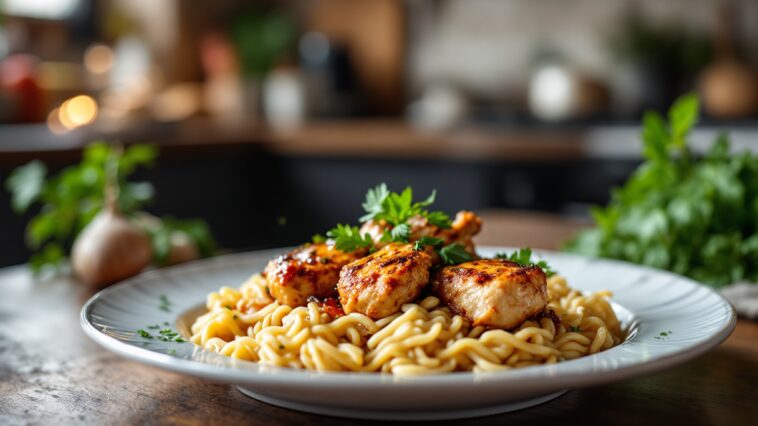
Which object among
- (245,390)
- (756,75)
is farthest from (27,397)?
(756,75)

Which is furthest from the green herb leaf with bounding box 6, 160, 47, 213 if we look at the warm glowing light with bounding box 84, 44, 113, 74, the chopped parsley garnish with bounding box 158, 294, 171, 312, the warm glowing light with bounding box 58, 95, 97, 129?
the warm glowing light with bounding box 84, 44, 113, 74

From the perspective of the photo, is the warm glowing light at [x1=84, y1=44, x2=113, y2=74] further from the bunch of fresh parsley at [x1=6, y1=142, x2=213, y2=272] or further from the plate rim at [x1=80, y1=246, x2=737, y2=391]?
the plate rim at [x1=80, y1=246, x2=737, y2=391]

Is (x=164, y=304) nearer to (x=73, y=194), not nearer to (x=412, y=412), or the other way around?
(x=412, y=412)

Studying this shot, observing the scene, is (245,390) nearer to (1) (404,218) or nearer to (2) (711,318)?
(1) (404,218)

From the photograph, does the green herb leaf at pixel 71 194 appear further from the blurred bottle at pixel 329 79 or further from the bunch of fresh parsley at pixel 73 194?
the blurred bottle at pixel 329 79

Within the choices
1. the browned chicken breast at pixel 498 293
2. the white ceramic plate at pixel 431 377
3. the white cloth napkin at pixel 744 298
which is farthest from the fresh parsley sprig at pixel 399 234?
the white cloth napkin at pixel 744 298

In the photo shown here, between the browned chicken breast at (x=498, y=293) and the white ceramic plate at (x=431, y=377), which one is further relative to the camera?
the browned chicken breast at (x=498, y=293)

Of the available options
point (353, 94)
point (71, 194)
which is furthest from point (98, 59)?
point (71, 194)
